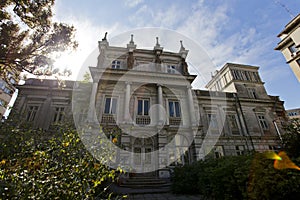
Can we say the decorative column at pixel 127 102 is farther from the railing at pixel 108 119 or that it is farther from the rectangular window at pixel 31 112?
the rectangular window at pixel 31 112

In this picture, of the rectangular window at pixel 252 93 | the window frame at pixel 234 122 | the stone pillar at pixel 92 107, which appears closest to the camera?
the stone pillar at pixel 92 107

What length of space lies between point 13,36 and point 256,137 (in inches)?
857

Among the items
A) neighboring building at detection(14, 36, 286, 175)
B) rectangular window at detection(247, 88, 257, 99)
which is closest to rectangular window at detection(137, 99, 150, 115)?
neighboring building at detection(14, 36, 286, 175)

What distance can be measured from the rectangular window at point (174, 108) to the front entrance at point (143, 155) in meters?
3.57

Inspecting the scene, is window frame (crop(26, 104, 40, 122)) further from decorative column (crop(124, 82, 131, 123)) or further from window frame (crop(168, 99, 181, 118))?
window frame (crop(168, 99, 181, 118))

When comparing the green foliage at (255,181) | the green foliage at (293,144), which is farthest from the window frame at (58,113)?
the green foliage at (293,144)

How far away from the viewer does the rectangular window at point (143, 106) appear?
1455cm

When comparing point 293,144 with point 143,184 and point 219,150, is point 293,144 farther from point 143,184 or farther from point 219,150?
point 219,150

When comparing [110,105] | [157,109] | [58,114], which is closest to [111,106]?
[110,105]

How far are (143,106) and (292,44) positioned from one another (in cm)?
2178

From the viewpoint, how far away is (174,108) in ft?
50.2

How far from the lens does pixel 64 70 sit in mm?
9117

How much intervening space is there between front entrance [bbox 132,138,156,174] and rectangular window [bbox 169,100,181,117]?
357 cm

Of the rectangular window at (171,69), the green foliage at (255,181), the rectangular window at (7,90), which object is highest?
the rectangular window at (7,90)
